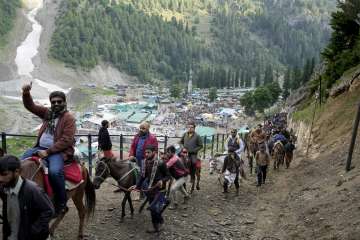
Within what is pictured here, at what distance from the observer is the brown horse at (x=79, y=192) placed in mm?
6429

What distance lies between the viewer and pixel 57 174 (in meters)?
6.68

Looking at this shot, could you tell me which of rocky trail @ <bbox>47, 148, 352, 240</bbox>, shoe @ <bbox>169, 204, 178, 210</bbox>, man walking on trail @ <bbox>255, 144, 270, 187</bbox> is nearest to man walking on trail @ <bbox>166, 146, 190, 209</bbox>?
shoe @ <bbox>169, 204, 178, 210</bbox>

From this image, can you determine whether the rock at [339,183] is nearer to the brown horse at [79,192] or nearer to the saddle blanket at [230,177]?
the saddle blanket at [230,177]

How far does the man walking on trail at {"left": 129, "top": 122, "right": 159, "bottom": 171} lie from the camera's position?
10.4m

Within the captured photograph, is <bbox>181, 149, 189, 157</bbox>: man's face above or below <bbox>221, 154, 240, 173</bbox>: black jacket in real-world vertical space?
above

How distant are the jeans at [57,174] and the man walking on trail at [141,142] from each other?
347 cm

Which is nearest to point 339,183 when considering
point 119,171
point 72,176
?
point 119,171

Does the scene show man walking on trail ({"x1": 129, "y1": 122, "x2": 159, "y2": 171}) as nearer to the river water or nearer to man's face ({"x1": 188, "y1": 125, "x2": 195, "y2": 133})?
man's face ({"x1": 188, "y1": 125, "x2": 195, "y2": 133})

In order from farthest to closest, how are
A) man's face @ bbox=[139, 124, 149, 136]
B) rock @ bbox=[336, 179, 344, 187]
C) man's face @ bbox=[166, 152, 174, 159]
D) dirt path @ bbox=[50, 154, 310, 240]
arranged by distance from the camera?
1. rock @ bbox=[336, 179, 344, 187]
2. man's face @ bbox=[139, 124, 149, 136]
3. man's face @ bbox=[166, 152, 174, 159]
4. dirt path @ bbox=[50, 154, 310, 240]

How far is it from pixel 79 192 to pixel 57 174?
1398mm

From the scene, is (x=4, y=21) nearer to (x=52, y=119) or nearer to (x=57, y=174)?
(x=52, y=119)

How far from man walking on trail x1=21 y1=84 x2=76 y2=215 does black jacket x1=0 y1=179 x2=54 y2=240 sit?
2.03 m

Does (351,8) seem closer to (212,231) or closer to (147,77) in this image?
(212,231)

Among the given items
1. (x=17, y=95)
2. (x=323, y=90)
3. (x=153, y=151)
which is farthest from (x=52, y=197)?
(x=17, y=95)
